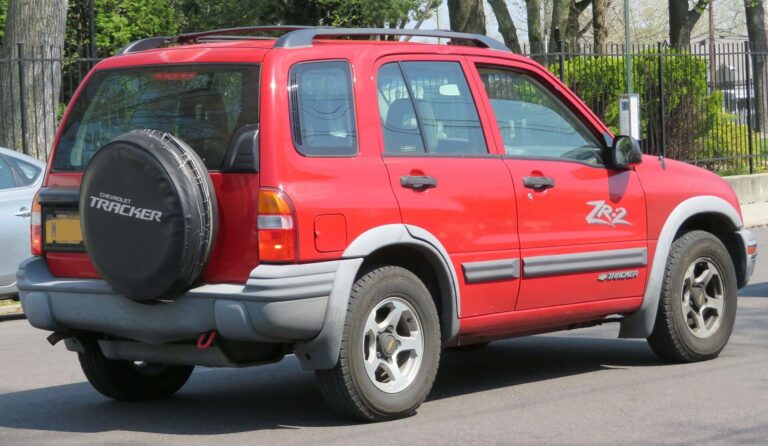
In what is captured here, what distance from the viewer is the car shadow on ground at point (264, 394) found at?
6793mm

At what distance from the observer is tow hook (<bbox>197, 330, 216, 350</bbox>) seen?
6.19 meters

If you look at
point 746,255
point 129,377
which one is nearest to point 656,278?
point 746,255

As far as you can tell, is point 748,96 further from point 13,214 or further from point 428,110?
point 428,110

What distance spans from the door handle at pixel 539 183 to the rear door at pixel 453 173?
0.14 meters

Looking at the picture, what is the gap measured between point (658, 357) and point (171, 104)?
3592 mm

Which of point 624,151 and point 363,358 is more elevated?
point 624,151

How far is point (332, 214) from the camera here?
6.25 meters

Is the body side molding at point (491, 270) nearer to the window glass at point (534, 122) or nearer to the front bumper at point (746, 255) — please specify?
the window glass at point (534, 122)

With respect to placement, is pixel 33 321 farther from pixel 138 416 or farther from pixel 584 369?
pixel 584 369

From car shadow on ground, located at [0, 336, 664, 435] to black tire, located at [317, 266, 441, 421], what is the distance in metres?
0.24

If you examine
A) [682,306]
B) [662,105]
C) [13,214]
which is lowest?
[682,306]

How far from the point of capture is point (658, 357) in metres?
8.43

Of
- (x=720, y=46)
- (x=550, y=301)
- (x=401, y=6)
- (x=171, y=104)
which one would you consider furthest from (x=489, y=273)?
(x=401, y=6)

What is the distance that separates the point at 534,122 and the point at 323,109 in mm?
1526
